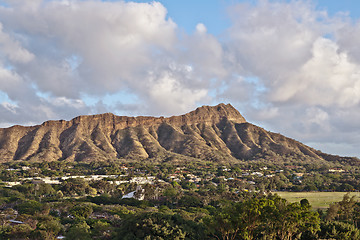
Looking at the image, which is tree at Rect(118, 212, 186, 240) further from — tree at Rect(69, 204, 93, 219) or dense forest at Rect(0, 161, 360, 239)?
tree at Rect(69, 204, 93, 219)

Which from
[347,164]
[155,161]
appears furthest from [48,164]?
[347,164]

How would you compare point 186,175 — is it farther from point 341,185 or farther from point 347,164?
point 347,164

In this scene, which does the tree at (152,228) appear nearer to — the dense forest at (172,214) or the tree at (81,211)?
the dense forest at (172,214)

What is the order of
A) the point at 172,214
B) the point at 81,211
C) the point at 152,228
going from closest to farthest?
the point at 152,228 → the point at 172,214 → the point at 81,211

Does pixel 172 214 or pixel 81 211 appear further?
pixel 81 211

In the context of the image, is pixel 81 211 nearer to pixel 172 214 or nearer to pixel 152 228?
pixel 172 214

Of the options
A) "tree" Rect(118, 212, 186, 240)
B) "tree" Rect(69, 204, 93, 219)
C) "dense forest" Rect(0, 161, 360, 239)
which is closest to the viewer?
"dense forest" Rect(0, 161, 360, 239)

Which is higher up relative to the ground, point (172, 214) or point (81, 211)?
point (172, 214)

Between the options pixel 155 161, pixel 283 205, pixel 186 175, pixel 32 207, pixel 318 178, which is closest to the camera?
pixel 283 205

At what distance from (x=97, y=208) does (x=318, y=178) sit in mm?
94851

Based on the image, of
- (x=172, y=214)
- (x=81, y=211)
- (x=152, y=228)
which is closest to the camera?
(x=152, y=228)

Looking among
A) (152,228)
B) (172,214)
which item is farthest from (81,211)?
(152,228)

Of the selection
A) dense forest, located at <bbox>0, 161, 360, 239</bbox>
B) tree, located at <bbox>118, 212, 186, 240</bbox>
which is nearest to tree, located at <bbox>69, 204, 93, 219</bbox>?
dense forest, located at <bbox>0, 161, 360, 239</bbox>

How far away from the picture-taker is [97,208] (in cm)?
5984
